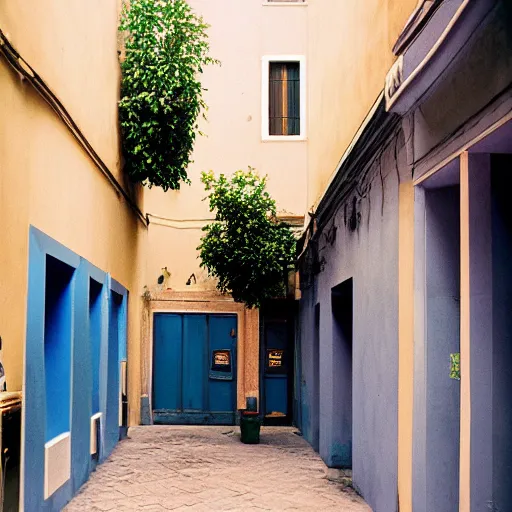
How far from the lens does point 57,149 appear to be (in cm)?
754

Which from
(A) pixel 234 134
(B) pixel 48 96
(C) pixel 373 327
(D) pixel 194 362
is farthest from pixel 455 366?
(A) pixel 234 134

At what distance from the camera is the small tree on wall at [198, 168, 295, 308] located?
13836 millimetres

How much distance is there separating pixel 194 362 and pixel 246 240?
346 centimetres

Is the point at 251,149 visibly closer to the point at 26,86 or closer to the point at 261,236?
the point at 261,236

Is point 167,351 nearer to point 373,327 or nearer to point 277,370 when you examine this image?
point 277,370

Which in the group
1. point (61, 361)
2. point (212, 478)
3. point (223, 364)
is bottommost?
point (212, 478)

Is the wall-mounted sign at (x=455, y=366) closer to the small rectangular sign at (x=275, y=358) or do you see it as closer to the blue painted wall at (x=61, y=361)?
the blue painted wall at (x=61, y=361)

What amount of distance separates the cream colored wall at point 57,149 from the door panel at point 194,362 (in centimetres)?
356

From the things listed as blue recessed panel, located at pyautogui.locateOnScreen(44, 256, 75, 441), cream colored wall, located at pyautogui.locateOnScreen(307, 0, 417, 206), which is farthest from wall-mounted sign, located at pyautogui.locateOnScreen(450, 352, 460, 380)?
blue recessed panel, located at pyautogui.locateOnScreen(44, 256, 75, 441)

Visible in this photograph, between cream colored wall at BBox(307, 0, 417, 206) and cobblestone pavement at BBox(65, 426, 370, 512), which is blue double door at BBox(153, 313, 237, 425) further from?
cream colored wall at BBox(307, 0, 417, 206)

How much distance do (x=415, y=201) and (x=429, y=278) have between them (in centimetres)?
59

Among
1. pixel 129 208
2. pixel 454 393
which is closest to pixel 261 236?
pixel 129 208

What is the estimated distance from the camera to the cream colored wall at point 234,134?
53.5ft

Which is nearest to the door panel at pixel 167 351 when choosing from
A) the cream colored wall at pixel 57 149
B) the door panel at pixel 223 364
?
the door panel at pixel 223 364
